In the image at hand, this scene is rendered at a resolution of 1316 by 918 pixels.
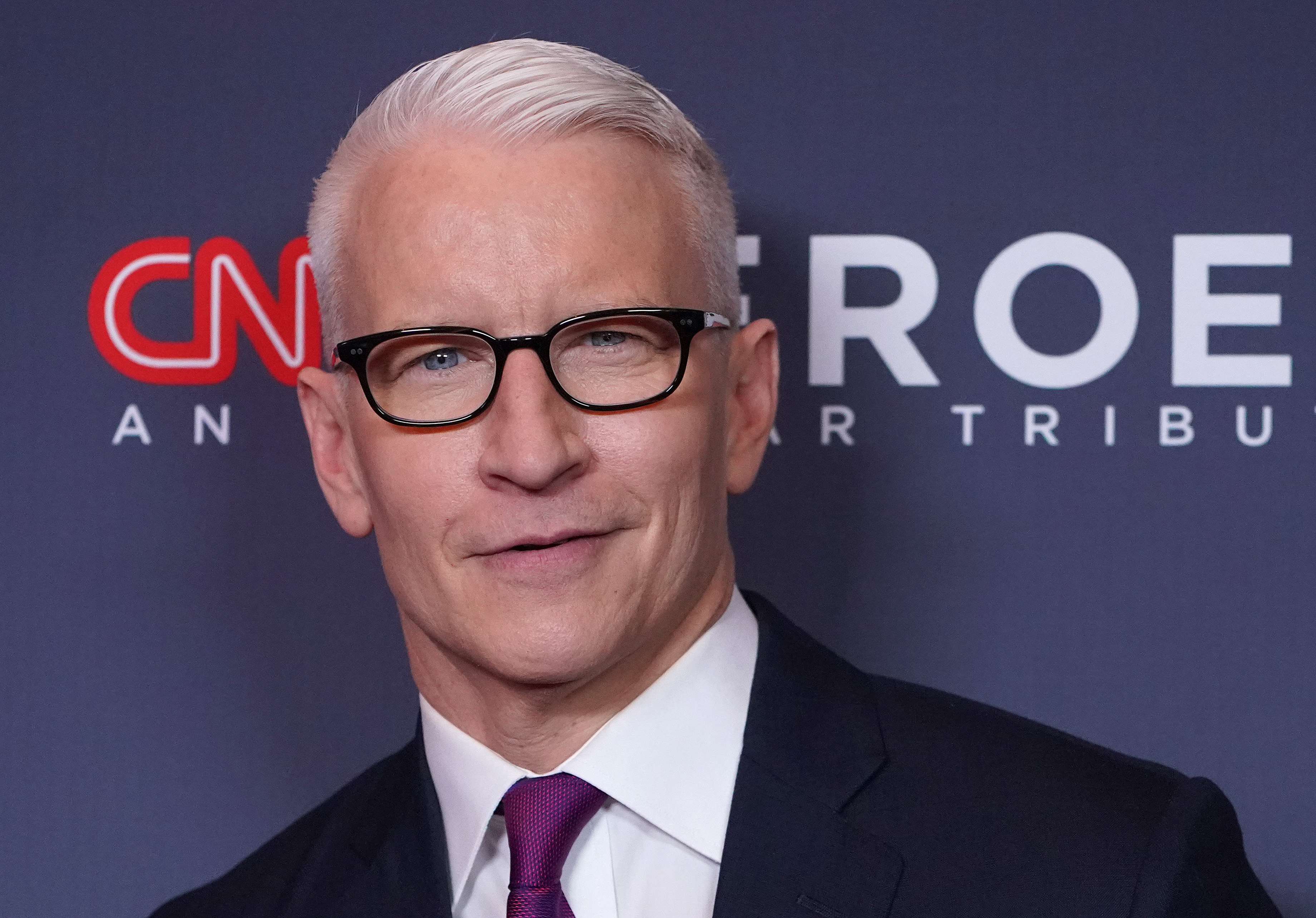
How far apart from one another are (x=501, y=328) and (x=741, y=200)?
77cm

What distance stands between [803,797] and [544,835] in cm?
25

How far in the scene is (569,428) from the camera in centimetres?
143

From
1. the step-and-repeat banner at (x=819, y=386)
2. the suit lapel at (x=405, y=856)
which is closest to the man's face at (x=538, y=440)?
the suit lapel at (x=405, y=856)

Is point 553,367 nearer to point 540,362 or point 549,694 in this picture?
point 540,362

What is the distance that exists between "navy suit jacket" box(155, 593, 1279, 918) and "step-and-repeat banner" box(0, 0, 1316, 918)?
475mm

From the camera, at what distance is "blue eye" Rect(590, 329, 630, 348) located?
1475 millimetres

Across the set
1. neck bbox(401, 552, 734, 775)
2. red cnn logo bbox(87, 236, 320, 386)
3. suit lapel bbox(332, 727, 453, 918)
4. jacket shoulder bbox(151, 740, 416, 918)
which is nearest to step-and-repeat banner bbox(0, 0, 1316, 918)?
red cnn logo bbox(87, 236, 320, 386)

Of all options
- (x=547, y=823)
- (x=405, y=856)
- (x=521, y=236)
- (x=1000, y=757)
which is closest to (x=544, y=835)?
(x=547, y=823)

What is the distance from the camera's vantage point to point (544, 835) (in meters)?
1.50

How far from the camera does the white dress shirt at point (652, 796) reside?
58.9 inches

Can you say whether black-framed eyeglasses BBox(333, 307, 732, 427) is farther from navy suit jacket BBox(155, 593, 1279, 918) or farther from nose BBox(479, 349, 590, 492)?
navy suit jacket BBox(155, 593, 1279, 918)

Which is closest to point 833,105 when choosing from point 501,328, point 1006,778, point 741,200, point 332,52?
point 741,200

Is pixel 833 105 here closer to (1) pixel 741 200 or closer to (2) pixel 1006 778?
(1) pixel 741 200

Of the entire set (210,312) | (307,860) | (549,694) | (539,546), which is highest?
(210,312)
